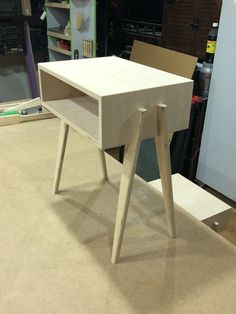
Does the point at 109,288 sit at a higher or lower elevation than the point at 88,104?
lower

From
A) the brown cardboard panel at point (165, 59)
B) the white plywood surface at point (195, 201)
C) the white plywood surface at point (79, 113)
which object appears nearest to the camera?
the white plywood surface at point (79, 113)

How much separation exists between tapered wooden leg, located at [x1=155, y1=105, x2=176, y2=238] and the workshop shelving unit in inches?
63.1

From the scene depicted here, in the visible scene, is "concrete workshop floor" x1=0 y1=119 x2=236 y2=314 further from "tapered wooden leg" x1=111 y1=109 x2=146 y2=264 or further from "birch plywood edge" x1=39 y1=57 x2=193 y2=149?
"birch plywood edge" x1=39 y1=57 x2=193 y2=149

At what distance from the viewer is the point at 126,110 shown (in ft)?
2.95

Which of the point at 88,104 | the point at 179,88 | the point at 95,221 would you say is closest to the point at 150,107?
the point at 179,88

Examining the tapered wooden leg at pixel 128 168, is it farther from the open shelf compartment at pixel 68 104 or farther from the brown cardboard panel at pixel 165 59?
the brown cardboard panel at pixel 165 59

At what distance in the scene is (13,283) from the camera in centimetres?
98

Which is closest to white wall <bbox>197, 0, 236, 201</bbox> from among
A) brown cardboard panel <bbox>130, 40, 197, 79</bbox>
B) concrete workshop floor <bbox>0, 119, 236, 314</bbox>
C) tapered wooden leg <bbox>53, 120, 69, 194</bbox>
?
brown cardboard panel <bbox>130, 40, 197, 79</bbox>

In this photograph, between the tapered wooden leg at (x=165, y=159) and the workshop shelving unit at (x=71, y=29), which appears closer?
the tapered wooden leg at (x=165, y=159)

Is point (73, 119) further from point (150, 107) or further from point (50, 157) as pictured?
point (50, 157)

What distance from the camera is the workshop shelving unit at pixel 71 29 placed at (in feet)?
7.77

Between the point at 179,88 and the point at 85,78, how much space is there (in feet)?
0.97

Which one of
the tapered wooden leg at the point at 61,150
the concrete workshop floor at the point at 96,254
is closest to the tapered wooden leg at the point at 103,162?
the concrete workshop floor at the point at 96,254

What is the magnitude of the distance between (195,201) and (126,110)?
0.76 m
